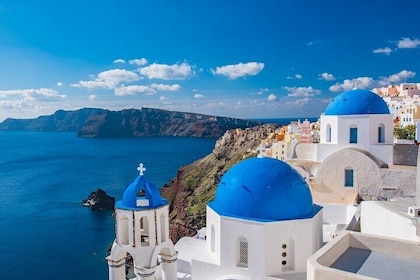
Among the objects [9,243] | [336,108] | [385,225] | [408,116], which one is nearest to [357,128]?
[336,108]

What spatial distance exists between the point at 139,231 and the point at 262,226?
3.01 meters

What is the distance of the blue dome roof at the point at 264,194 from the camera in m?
8.64

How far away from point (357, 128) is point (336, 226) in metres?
4.63

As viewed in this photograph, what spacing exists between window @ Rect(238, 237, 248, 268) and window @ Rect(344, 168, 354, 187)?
25.5 feet

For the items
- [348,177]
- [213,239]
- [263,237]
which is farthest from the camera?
[348,177]

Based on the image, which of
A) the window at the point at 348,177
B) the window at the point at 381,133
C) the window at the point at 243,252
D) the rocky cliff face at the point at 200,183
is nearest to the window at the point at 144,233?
the window at the point at 243,252

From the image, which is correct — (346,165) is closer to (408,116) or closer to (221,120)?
(408,116)

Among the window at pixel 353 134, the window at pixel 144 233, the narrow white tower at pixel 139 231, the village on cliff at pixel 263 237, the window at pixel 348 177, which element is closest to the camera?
the village on cliff at pixel 263 237

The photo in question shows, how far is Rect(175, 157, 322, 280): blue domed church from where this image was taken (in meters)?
8.46

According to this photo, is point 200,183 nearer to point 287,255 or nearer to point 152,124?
point 287,255

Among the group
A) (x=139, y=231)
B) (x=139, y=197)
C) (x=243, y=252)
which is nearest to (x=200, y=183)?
(x=139, y=197)

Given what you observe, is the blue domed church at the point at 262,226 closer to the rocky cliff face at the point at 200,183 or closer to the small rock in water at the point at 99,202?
the rocky cliff face at the point at 200,183

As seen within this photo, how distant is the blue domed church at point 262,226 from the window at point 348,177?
6.29m

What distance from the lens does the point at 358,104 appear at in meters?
15.2
